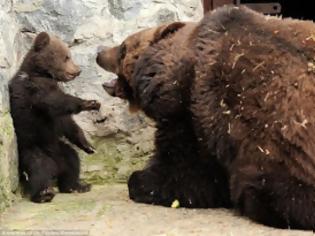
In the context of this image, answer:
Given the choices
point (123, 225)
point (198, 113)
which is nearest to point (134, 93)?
point (198, 113)

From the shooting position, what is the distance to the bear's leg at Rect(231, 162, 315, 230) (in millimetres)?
3900

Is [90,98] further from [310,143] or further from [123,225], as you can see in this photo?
[310,143]

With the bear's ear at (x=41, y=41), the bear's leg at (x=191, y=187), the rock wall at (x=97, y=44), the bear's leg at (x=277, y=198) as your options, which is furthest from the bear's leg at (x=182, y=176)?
the bear's ear at (x=41, y=41)

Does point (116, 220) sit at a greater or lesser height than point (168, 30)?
lesser

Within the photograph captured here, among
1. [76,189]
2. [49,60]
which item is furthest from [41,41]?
[76,189]

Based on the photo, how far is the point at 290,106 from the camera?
403 cm

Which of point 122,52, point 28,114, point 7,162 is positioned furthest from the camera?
point 122,52

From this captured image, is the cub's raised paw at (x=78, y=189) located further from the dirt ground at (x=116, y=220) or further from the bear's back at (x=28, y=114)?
the bear's back at (x=28, y=114)

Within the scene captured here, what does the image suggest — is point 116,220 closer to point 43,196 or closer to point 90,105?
point 43,196

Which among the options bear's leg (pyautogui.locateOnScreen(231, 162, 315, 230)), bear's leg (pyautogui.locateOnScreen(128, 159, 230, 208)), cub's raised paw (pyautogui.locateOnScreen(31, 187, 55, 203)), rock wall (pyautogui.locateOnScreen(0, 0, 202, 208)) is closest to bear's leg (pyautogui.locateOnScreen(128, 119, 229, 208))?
bear's leg (pyautogui.locateOnScreen(128, 159, 230, 208))

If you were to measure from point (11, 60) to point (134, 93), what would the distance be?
2.98ft

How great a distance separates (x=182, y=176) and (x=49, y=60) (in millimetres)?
1384

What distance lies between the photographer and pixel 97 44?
5.54m

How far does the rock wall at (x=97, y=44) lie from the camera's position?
17.9 ft
